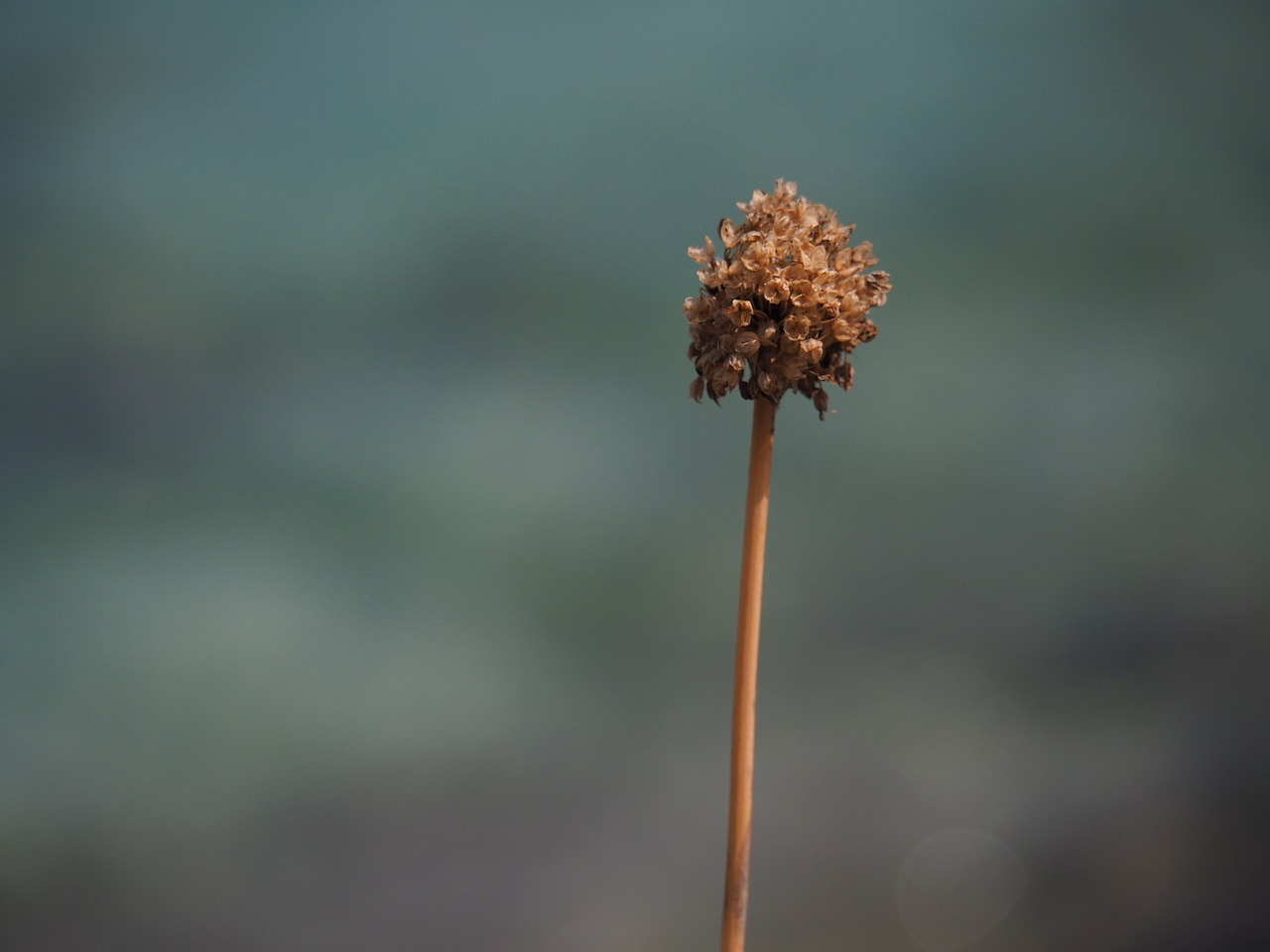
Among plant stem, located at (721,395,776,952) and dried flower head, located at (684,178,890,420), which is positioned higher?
dried flower head, located at (684,178,890,420)

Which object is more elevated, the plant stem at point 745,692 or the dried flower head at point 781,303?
the dried flower head at point 781,303

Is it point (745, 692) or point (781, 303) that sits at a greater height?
point (781, 303)

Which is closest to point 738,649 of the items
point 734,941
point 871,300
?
point 734,941

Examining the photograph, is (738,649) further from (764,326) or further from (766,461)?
(764,326)

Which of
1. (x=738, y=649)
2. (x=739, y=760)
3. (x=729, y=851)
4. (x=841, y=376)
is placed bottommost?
(x=729, y=851)
